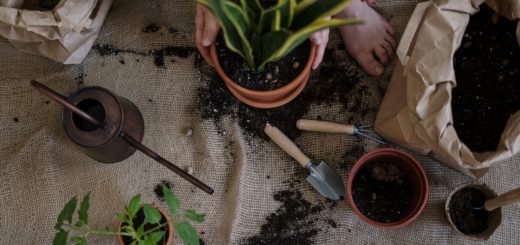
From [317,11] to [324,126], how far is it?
341 mm

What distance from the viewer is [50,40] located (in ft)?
3.54

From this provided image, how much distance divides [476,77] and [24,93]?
967 mm

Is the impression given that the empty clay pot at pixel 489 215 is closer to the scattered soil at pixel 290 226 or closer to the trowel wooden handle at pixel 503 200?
the trowel wooden handle at pixel 503 200

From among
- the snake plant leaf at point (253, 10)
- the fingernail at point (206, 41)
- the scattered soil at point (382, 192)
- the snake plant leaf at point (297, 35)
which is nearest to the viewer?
the snake plant leaf at point (297, 35)

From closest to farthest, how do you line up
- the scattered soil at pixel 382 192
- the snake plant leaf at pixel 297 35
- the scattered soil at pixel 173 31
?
the snake plant leaf at pixel 297 35 < the scattered soil at pixel 382 192 < the scattered soil at pixel 173 31

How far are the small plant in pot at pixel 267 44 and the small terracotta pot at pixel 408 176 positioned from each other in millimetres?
198

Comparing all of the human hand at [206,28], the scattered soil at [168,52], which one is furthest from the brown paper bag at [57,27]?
the human hand at [206,28]

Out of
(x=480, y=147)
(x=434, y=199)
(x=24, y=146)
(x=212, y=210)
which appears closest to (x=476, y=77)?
(x=480, y=147)

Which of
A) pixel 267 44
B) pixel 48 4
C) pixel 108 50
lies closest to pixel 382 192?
pixel 267 44

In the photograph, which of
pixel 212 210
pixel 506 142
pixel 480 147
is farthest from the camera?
pixel 212 210

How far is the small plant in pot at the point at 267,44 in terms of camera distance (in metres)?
0.77

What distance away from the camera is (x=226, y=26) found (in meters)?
0.81

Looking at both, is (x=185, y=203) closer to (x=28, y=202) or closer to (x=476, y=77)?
(x=28, y=202)

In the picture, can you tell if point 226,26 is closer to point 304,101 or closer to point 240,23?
point 240,23
